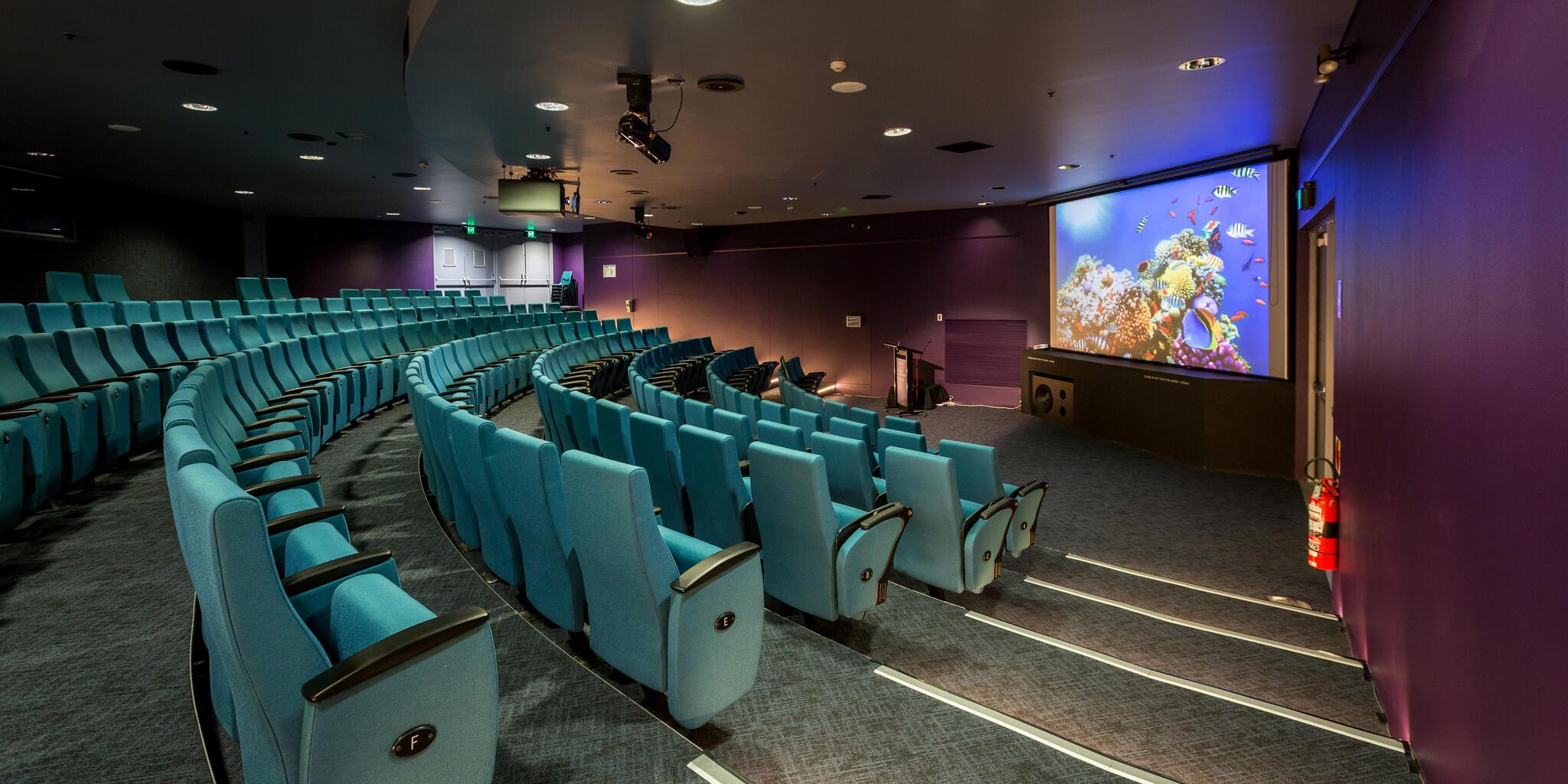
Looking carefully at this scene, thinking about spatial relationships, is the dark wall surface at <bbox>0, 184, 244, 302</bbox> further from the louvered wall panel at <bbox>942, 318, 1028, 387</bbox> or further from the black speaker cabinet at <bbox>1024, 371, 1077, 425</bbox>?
the black speaker cabinet at <bbox>1024, 371, 1077, 425</bbox>

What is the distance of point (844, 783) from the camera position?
2.00m

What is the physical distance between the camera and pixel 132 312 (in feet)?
24.5

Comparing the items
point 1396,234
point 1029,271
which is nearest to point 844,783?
point 1396,234

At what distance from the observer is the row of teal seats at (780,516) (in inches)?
114

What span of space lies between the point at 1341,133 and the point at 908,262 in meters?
8.82

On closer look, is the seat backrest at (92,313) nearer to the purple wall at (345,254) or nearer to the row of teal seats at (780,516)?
the row of teal seats at (780,516)

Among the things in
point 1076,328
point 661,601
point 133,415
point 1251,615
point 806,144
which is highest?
point 806,144

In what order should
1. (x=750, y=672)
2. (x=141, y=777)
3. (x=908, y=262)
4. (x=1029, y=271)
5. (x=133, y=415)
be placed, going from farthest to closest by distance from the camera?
(x=908, y=262) → (x=1029, y=271) → (x=133, y=415) → (x=750, y=672) → (x=141, y=777)

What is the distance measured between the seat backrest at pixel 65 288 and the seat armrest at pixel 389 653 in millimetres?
9768

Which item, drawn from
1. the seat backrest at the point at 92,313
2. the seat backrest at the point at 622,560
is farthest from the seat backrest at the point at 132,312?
the seat backrest at the point at 622,560

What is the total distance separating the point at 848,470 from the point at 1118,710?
1691 mm

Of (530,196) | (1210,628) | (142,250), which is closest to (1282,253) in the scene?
(1210,628)

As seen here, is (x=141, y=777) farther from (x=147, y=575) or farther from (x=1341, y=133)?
(x=1341, y=133)

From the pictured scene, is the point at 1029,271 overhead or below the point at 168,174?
below
